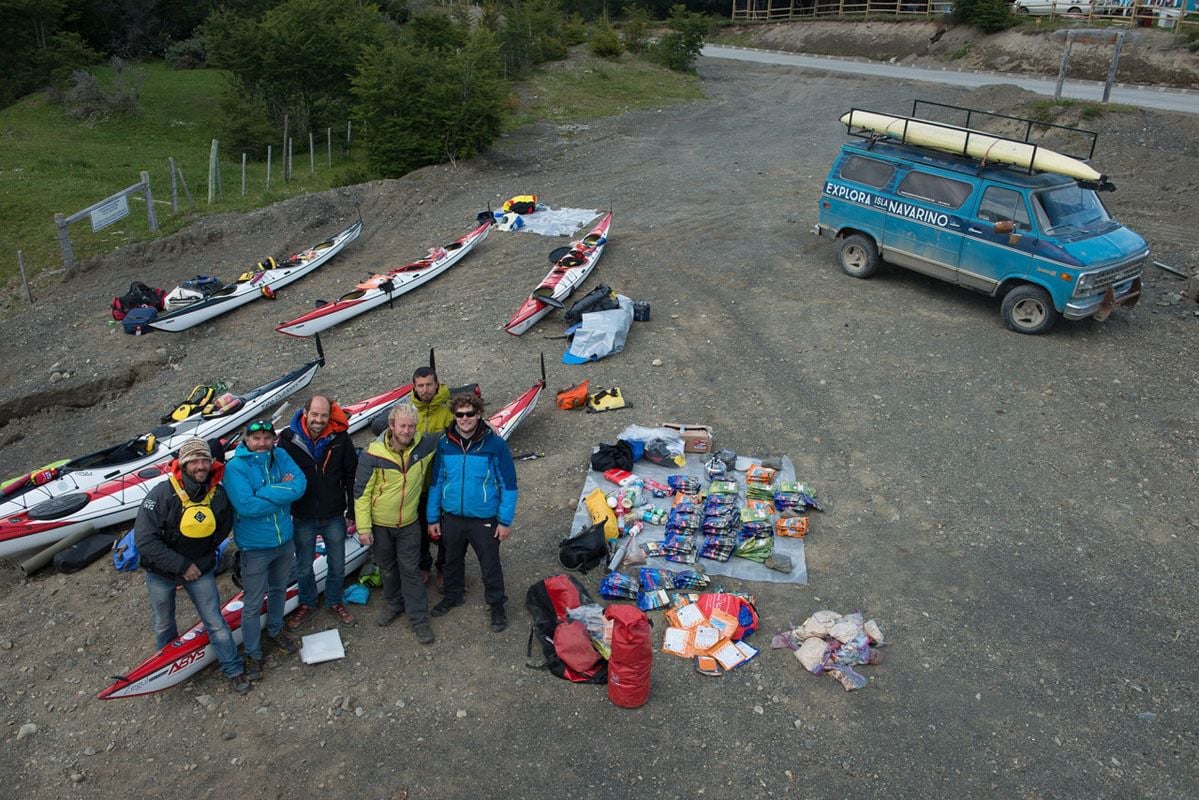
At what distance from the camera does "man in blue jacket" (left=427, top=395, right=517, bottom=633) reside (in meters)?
6.86

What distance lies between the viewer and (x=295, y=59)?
27359 mm

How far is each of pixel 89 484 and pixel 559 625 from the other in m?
6.19

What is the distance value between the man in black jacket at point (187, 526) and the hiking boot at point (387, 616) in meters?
1.43

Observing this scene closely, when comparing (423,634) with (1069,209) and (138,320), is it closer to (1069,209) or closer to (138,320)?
(138,320)

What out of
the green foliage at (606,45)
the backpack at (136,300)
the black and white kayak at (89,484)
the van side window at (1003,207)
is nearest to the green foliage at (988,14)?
the green foliage at (606,45)

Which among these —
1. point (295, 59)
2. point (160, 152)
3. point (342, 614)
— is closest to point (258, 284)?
point (342, 614)

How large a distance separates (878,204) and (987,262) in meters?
2.12

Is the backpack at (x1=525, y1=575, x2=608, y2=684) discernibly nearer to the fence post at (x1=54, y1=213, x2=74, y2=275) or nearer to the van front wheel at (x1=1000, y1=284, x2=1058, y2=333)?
the van front wheel at (x1=1000, y1=284, x2=1058, y2=333)

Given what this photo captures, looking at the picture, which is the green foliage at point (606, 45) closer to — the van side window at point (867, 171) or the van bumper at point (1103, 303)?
the van side window at point (867, 171)

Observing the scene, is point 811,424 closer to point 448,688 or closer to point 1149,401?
point 1149,401

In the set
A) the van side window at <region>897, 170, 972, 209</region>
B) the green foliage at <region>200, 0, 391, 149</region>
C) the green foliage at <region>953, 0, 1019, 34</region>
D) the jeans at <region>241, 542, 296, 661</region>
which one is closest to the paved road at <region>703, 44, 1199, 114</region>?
the green foliage at <region>953, 0, 1019, 34</region>

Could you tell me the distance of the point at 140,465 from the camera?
10.2 m

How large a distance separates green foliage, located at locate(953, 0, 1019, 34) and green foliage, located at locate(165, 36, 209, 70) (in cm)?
3521

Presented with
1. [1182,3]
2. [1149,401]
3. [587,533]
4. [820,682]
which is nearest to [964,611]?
[820,682]
